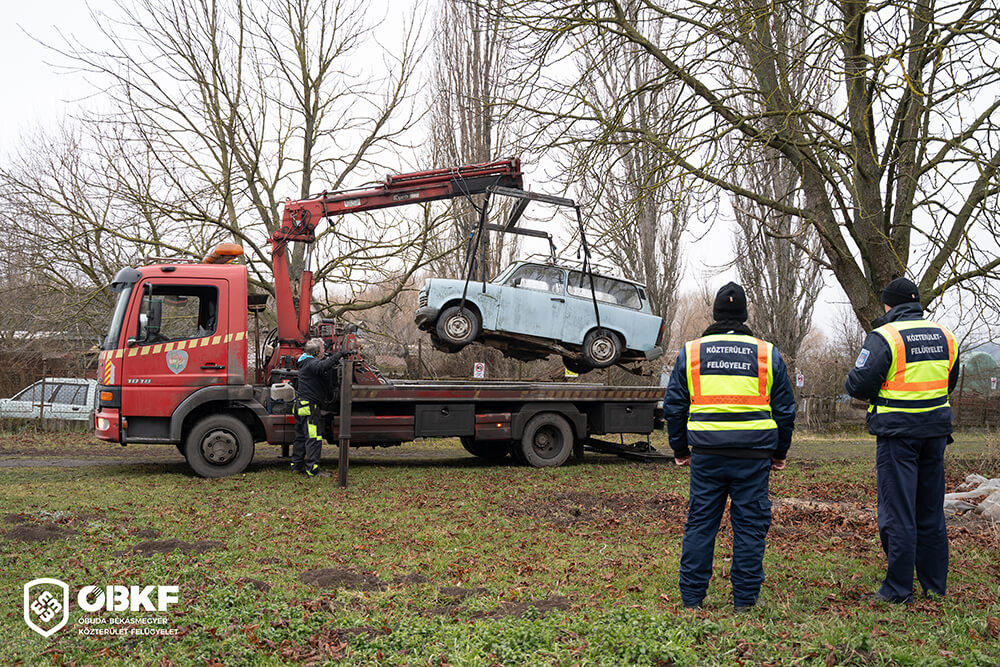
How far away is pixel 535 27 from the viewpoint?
28.7 ft

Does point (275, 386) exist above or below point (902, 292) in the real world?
below

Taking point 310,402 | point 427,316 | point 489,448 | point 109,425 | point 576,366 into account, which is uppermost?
point 427,316

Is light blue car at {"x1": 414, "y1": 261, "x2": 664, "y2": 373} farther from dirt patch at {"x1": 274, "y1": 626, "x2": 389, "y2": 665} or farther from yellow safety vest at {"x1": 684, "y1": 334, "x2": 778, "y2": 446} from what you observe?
→ dirt patch at {"x1": 274, "y1": 626, "x2": 389, "y2": 665}

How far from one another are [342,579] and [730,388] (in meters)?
2.93

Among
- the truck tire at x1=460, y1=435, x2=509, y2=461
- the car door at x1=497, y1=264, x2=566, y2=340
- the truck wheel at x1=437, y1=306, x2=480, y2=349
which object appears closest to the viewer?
the truck wheel at x1=437, y1=306, x2=480, y2=349

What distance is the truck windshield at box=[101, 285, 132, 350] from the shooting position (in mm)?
10055

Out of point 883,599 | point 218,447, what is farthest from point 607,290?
point 883,599

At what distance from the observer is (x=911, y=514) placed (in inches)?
189

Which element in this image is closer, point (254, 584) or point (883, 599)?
point (883, 599)

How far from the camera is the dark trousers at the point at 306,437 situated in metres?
10.3

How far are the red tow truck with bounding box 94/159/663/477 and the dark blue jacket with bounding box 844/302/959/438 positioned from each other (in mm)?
6386

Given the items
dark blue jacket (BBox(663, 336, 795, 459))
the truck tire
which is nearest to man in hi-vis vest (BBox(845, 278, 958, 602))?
dark blue jacket (BBox(663, 336, 795, 459))

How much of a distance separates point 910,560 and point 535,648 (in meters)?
2.54

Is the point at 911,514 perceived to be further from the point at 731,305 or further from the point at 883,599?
the point at 731,305
